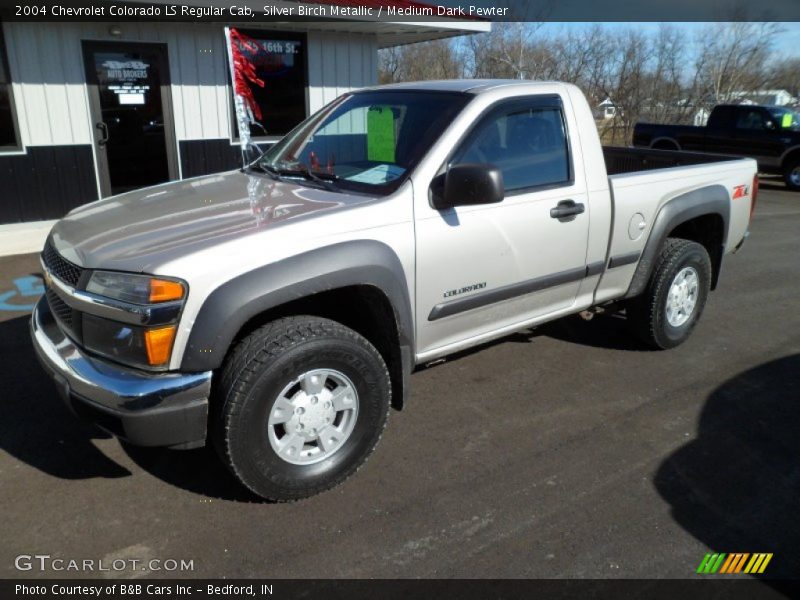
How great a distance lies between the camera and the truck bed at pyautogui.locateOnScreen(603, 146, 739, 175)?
5.45m

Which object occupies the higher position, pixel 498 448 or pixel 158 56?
Answer: pixel 158 56

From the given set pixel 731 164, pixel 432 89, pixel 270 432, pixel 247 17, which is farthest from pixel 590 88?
pixel 270 432

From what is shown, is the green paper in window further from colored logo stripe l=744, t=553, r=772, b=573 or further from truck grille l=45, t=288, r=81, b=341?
colored logo stripe l=744, t=553, r=772, b=573

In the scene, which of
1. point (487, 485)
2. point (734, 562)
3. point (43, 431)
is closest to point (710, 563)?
point (734, 562)

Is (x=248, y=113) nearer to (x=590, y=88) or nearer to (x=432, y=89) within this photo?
(x=432, y=89)

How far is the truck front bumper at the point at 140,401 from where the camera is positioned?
2.61 metres

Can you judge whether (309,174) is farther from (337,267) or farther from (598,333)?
(598,333)

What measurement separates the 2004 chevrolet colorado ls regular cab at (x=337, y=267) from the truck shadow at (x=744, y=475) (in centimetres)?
108

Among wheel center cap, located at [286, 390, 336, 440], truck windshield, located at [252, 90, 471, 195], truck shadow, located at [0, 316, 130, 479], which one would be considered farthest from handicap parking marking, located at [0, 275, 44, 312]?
wheel center cap, located at [286, 390, 336, 440]

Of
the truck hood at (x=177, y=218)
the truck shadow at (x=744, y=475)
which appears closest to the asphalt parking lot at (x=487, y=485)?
the truck shadow at (x=744, y=475)

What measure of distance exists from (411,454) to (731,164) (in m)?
3.41

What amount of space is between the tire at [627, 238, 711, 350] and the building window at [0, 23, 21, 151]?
781 centimetres

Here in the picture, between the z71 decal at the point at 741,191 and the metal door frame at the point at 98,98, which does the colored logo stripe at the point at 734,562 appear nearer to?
the z71 decal at the point at 741,191

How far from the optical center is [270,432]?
2936 mm
